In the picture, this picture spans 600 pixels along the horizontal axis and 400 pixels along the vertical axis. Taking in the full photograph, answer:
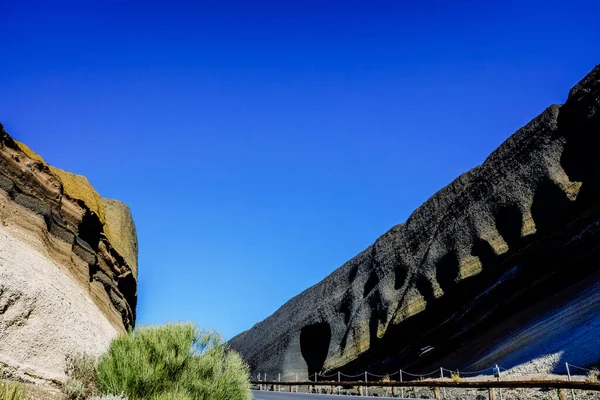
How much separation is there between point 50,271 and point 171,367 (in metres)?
3.75

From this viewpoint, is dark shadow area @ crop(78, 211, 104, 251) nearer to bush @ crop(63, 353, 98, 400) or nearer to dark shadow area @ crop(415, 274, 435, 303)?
bush @ crop(63, 353, 98, 400)

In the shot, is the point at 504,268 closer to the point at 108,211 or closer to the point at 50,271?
the point at 108,211

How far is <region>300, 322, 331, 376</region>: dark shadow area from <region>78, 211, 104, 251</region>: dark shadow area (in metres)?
31.6

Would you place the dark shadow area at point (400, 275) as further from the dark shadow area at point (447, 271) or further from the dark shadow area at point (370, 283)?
the dark shadow area at point (447, 271)

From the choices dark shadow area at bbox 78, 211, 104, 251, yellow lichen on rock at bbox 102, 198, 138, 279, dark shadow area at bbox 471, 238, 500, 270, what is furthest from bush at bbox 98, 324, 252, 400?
dark shadow area at bbox 471, 238, 500, 270

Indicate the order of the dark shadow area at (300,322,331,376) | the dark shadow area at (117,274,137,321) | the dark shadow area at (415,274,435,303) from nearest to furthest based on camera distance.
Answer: the dark shadow area at (117,274,137,321) < the dark shadow area at (415,274,435,303) < the dark shadow area at (300,322,331,376)

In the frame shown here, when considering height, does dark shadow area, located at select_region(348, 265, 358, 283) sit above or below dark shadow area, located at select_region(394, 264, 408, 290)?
above

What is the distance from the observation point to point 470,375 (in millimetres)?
27469

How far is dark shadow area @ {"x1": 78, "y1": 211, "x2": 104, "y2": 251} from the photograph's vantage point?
1630 centimetres

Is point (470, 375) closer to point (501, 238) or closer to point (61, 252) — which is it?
point (501, 238)

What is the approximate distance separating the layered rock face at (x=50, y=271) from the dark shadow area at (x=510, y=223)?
20557 millimetres

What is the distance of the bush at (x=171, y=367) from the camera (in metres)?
10.0

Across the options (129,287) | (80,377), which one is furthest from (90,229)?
(80,377)

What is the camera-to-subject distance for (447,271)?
3192cm
